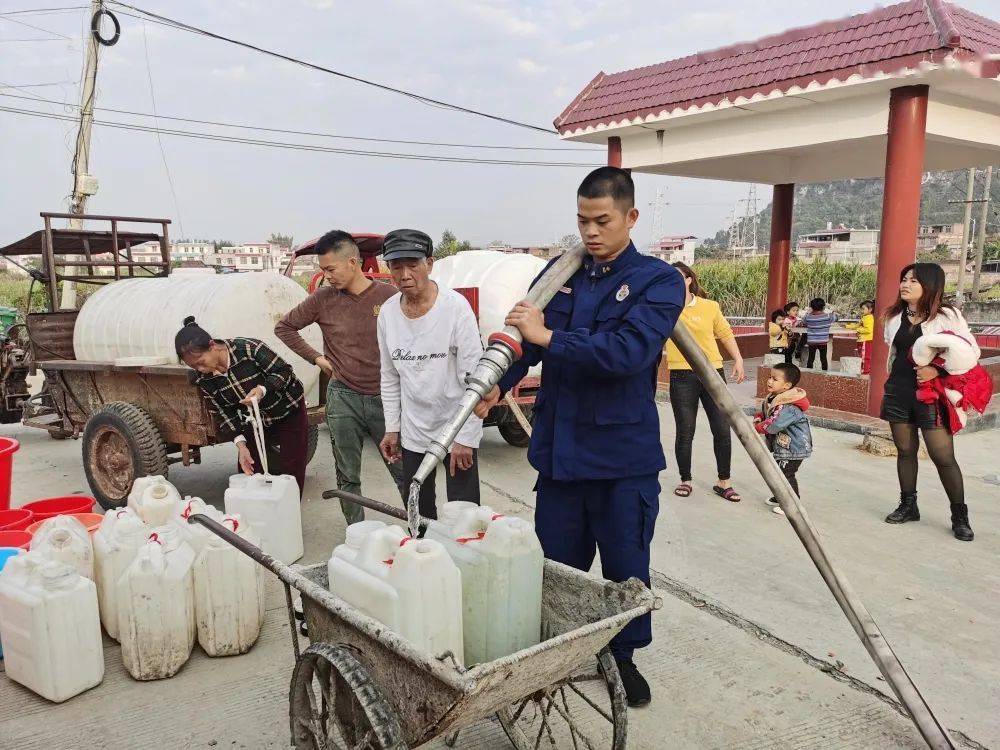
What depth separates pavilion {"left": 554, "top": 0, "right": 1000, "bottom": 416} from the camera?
22.0 ft

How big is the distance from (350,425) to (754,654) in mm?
2411

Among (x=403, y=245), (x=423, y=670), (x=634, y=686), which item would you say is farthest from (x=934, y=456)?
(x=423, y=670)

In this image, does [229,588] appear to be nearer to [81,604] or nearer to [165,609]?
[165,609]

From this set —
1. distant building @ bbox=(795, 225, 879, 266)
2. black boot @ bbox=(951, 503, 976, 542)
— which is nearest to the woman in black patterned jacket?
black boot @ bbox=(951, 503, 976, 542)

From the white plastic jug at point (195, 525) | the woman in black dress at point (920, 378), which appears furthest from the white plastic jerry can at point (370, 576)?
the woman in black dress at point (920, 378)

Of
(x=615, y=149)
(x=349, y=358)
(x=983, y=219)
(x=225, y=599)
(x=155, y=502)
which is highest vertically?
(x=615, y=149)

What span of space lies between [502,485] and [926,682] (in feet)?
11.0

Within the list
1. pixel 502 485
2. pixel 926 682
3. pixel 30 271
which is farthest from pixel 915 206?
pixel 30 271

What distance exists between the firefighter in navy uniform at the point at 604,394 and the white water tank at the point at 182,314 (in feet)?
10.4

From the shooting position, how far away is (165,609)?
10.0 ft

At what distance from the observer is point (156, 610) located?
303cm

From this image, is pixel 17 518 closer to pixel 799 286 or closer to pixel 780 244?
pixel 780 244

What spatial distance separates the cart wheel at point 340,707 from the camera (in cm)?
188

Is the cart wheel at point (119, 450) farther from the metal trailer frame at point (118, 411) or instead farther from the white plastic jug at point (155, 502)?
the white plastic jug at point (155, 502)
